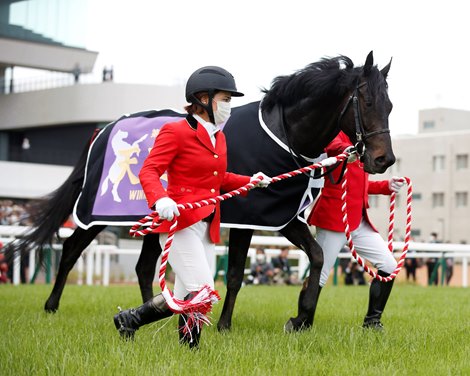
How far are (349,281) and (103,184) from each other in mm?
11150

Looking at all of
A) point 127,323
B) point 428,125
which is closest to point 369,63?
point 127,323

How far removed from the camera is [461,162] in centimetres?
4875

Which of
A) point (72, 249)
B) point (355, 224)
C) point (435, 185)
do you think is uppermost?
point (435, 185)

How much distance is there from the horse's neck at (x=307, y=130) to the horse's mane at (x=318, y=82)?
0.35ft

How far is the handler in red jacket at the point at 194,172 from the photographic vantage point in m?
4.56

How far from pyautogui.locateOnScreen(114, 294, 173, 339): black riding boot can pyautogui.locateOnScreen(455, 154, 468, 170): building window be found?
149ft

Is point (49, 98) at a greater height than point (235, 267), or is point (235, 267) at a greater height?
point (49, 98)

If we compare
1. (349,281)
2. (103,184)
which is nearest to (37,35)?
(349,281)

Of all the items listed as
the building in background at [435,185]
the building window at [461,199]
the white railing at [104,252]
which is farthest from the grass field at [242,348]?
the building window at [461,199]

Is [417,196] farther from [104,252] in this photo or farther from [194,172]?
[194,172]

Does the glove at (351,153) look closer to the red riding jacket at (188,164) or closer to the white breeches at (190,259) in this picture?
the red riding jacket at (188,164)

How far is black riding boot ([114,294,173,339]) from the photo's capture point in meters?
4.69

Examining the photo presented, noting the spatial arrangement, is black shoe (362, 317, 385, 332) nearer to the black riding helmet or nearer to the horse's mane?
the horse's mane

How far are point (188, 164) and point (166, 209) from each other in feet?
1.75
